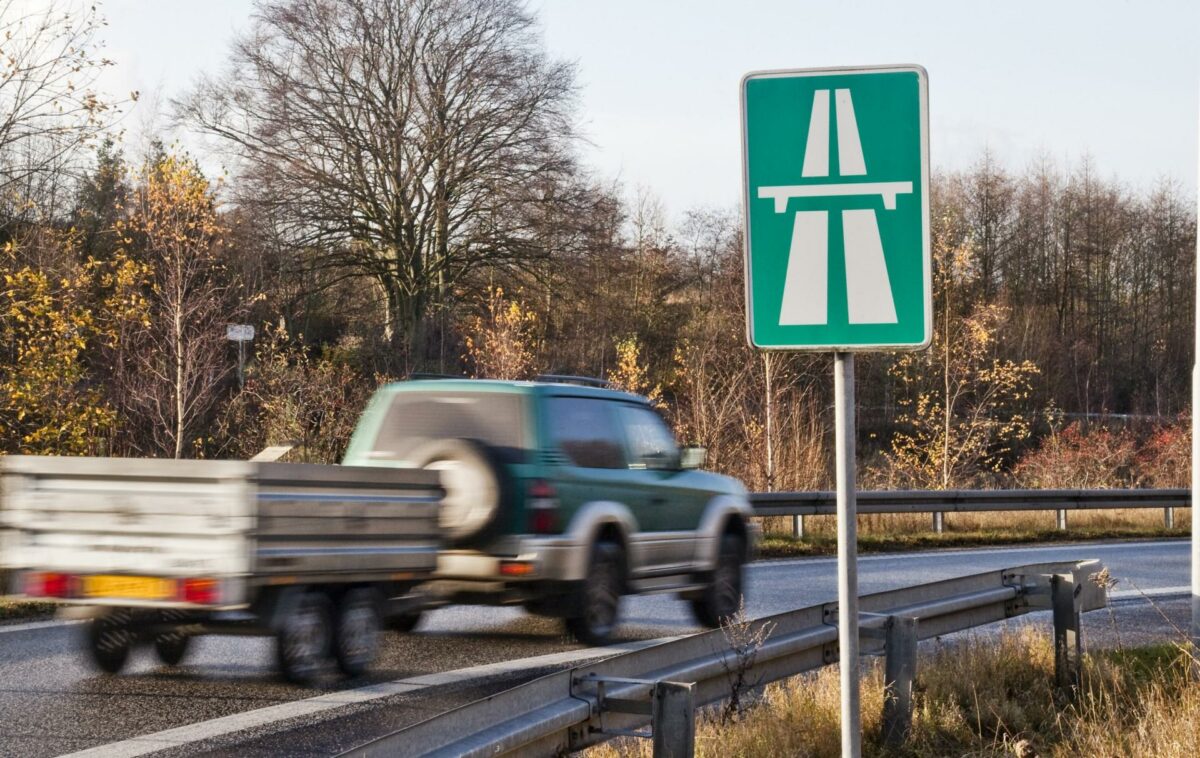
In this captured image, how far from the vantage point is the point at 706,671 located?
18.8ft

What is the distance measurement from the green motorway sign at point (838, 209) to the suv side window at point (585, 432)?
5636 mm

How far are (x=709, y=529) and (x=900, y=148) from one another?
7555 mm

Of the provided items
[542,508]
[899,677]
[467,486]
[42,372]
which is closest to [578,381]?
[542,508]

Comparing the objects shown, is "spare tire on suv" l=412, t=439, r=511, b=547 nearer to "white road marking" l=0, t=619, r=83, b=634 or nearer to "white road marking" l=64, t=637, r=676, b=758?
"white road marking" l=64, t=637, r=676, b=758

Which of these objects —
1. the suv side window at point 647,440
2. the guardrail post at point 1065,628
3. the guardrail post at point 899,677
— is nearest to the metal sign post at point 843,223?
the guardrail post at point 899,677

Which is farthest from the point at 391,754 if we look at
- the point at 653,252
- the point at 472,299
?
the point at 653,252

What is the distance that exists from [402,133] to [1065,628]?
1222 inches

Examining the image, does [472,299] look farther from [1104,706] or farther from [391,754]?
[391,754]

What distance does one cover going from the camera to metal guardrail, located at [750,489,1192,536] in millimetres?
17203

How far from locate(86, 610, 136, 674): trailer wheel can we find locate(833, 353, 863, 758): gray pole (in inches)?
212

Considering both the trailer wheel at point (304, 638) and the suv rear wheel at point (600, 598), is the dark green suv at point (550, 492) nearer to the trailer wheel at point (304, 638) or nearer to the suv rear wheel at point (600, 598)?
the suv rear wheel at point (600, 598)

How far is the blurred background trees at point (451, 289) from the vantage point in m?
21.8

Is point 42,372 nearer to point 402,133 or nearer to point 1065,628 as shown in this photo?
point 1065,628

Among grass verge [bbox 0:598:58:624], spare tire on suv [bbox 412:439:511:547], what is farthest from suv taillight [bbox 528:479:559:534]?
grass verge [bbox 0:598:58:624]
